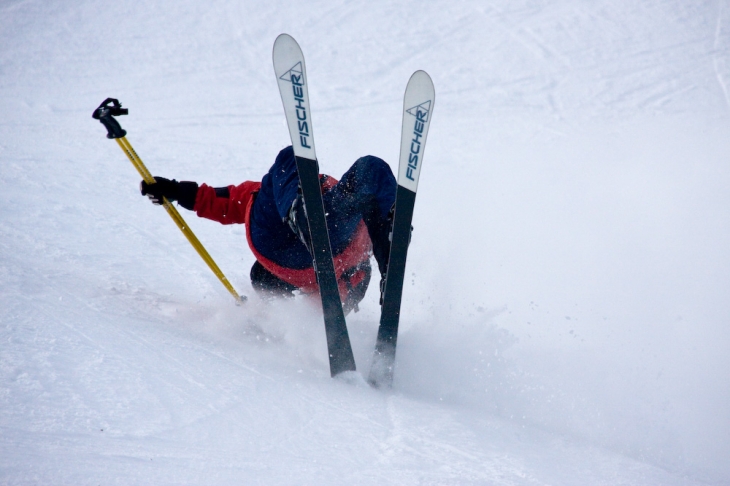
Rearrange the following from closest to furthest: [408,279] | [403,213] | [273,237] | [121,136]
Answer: [403,213]
[273,237]
[121,136]
[408,279]

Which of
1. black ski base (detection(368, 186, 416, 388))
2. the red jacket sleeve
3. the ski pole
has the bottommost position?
black ski base (detection(368, 186, 416, 388))

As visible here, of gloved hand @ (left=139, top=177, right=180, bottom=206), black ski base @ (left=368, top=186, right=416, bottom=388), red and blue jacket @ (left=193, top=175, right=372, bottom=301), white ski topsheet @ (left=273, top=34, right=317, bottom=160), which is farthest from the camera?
gloved hand @ (left=139, top=177, right=180, bottom=206)

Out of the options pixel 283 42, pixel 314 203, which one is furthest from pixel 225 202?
pixel 283 42

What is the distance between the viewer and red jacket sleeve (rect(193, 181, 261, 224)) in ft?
9.66

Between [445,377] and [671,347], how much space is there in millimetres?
1404

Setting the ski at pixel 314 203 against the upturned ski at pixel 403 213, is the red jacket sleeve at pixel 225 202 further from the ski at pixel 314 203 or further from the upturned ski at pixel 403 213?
the upturned ski at pixel 403 213

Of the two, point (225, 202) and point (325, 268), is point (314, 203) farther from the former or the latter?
point (225, 202)

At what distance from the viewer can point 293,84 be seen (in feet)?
8.36

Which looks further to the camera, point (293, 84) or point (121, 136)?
Answer: point (121, 136)

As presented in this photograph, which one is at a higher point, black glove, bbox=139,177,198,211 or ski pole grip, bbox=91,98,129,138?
ski pole grip, bbox=91,98,129,138

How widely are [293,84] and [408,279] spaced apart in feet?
6.08

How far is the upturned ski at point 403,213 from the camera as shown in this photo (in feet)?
7.77

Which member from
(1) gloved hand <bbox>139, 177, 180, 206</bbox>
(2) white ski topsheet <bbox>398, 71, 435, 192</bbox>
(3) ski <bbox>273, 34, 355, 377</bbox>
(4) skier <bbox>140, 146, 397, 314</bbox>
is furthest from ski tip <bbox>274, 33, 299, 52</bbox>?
(1) gloved hand <bbox>139, 177, 180, 206</bbox>

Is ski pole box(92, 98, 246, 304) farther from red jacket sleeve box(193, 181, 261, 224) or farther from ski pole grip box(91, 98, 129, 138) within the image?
red jacket sleeve box(193, 181, 261, 224)
